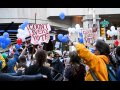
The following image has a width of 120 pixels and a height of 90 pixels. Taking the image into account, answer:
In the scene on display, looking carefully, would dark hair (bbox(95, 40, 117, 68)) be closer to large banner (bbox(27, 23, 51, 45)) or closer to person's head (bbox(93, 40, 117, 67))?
person's head (bbox(93, 40, 117, 67))

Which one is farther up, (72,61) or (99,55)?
(99,55)

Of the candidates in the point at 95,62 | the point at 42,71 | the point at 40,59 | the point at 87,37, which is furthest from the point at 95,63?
the point at 87,37

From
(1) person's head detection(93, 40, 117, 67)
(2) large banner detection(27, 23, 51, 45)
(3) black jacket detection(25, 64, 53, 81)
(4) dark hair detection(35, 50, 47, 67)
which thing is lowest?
(3) black jacket detection(25, 64, 53, 81)

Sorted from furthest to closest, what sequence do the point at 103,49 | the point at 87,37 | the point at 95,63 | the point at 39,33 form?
the point at 87,37, the point at 39,33, the point at 103,49, the point at 95,63

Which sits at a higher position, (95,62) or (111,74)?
(95,62)

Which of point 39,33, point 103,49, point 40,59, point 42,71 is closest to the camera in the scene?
point 103,49

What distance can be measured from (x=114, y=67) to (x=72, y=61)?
98cm

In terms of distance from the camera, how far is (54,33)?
85.3 ft

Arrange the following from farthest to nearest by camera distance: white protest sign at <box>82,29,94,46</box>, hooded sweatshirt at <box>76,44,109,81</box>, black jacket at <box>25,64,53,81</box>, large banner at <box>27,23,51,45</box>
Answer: white protest sign at <box>82,29,94,46</box>, large banner at <box>27,23,51,45</box>, black jacket at <box>25,64,53,81</box>, hooded sweatshirt at <box>76,44,109,81</box>

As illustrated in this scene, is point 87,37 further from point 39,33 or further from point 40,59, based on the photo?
point 40,59

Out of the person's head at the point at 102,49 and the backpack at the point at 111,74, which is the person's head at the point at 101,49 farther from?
the backpack at the point at 111,74

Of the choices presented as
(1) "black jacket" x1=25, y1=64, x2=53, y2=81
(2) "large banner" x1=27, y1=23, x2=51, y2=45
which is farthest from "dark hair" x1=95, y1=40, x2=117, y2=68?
(2) "large banner" x1=27, y1=23, x2=51, y2=45
